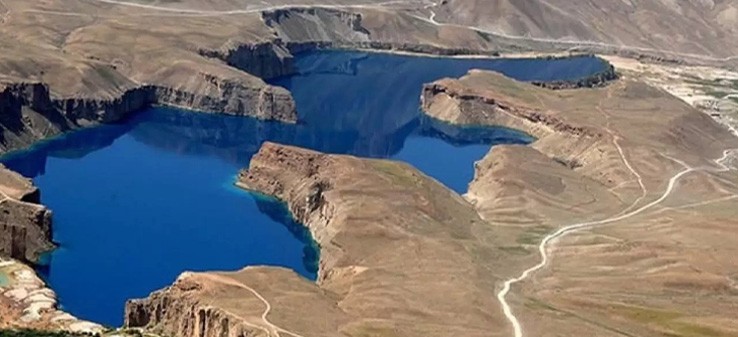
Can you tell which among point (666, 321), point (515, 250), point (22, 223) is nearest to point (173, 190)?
point (22, 223)

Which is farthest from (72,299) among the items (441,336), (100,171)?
(100,171)

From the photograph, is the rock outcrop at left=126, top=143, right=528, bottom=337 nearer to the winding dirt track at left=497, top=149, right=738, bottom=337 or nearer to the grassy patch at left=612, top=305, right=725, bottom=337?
the winding dirt track at left=497, top=149, right=738, bottom=337

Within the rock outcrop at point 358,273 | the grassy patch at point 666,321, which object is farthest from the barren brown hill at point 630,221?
the rock outcrop at point 358,273

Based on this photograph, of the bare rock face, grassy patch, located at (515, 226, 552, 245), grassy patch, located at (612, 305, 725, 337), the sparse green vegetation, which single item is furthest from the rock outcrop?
the bare rock face

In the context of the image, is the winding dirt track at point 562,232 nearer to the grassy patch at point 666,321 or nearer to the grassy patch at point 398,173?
the grassy patch at point 666,321

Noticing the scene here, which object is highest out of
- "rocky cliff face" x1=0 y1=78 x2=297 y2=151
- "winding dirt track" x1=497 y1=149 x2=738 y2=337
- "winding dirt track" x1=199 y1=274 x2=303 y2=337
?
"winding dirt track" x1=199 y1=274 x2=303 y2=337

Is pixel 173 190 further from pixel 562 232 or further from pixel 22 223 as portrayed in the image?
pixel 562 232
